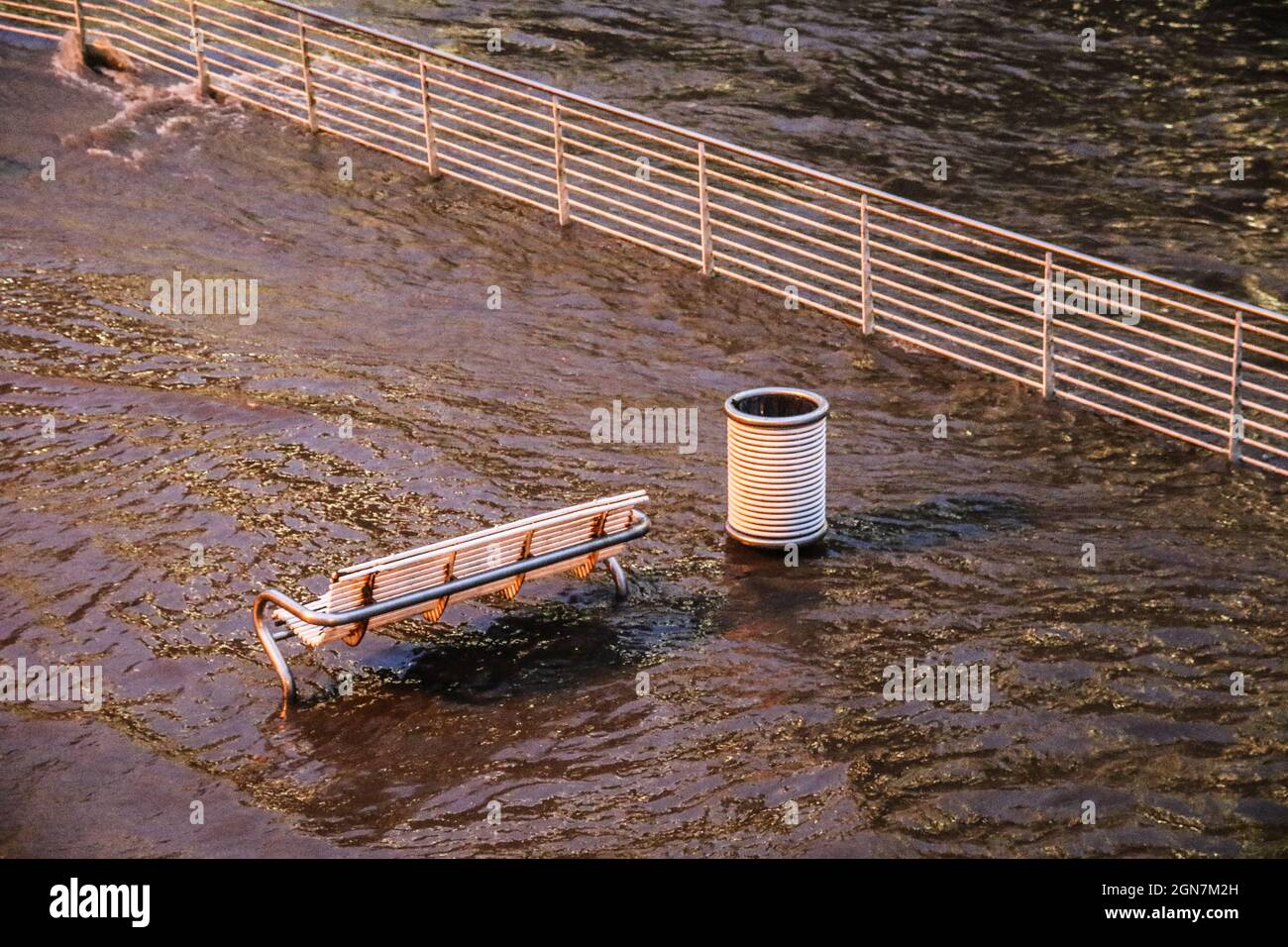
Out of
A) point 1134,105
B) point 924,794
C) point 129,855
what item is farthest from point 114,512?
point 1134,105

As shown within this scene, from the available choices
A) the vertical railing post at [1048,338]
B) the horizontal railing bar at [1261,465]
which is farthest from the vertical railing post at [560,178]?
the horizontal railing bar at [1261,465]

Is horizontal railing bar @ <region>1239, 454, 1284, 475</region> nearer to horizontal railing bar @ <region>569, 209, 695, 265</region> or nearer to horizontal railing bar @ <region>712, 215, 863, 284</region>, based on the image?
horizontal railing bar @ <region>712, 215, 863, 284</region>

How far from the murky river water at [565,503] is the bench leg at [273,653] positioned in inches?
7.9

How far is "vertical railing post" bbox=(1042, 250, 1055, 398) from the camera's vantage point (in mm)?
12180

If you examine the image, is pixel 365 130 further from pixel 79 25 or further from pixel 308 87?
pixel 79 25

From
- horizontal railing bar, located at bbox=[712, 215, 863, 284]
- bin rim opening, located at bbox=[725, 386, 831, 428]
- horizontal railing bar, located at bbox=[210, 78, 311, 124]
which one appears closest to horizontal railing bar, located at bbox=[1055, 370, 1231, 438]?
horizontal railing bar, located at bbox=[712, 215, 863, 284]

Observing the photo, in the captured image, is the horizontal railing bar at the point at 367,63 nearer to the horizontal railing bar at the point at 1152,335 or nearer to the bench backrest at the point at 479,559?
the horizontal railing bar at the point at 1152,335

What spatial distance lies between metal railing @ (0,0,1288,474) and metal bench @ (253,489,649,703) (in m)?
4.00

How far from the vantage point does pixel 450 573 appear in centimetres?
884

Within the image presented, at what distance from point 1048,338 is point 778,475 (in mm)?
3273

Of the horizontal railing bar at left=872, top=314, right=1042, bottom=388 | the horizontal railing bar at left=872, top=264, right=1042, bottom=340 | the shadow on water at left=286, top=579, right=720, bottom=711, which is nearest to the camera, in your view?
the shadow on water at left=286, top=579, right=720, bottom=711

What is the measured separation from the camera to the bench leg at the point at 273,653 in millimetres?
8531

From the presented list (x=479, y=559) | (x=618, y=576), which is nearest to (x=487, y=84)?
(x=618, y=576)

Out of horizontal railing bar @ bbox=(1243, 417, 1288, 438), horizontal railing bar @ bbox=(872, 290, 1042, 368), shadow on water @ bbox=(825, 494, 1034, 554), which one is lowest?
shadow on water @ bbox=(825, 494, 1034, 554)
